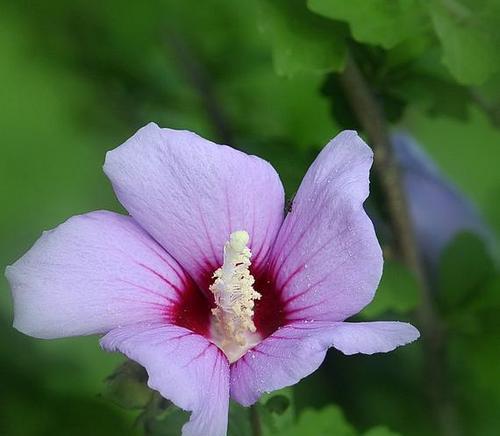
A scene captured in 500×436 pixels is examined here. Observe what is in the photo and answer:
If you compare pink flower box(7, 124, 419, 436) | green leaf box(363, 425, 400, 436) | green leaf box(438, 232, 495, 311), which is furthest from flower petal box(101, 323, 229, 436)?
green leaf box(438, 232, 495, 311)

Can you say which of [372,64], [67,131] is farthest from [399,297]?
[67,131]

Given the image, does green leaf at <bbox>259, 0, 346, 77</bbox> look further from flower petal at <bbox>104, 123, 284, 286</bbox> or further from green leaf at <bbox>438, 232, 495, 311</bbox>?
green leaf at <bbox>438, 232, 495, 311</bbox>

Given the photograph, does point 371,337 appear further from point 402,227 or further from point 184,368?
point 402,227

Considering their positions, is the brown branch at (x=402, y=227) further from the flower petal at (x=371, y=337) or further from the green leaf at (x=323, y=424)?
the flower petal at (x=371, y=337)

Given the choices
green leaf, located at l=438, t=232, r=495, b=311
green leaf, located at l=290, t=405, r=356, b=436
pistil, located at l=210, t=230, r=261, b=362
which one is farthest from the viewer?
green leaf, located at l=438, t=232, r=495, b=311

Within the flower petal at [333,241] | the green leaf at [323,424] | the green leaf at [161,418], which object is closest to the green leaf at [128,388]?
the green leaf at [161,418]

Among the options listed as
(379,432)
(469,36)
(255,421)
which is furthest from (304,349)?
(469,36)

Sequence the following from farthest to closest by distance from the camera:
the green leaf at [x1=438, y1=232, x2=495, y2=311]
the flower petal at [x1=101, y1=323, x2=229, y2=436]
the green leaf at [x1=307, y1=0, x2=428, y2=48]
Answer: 1. the green leaf at [x1=438, y1=232, x2=495, y2=311]
2. the green leaf at [x1=307, y1=0, x2=428, y2=48]
3. the flower petal at [x1=101, y1=323, x2=229, y2=436]
